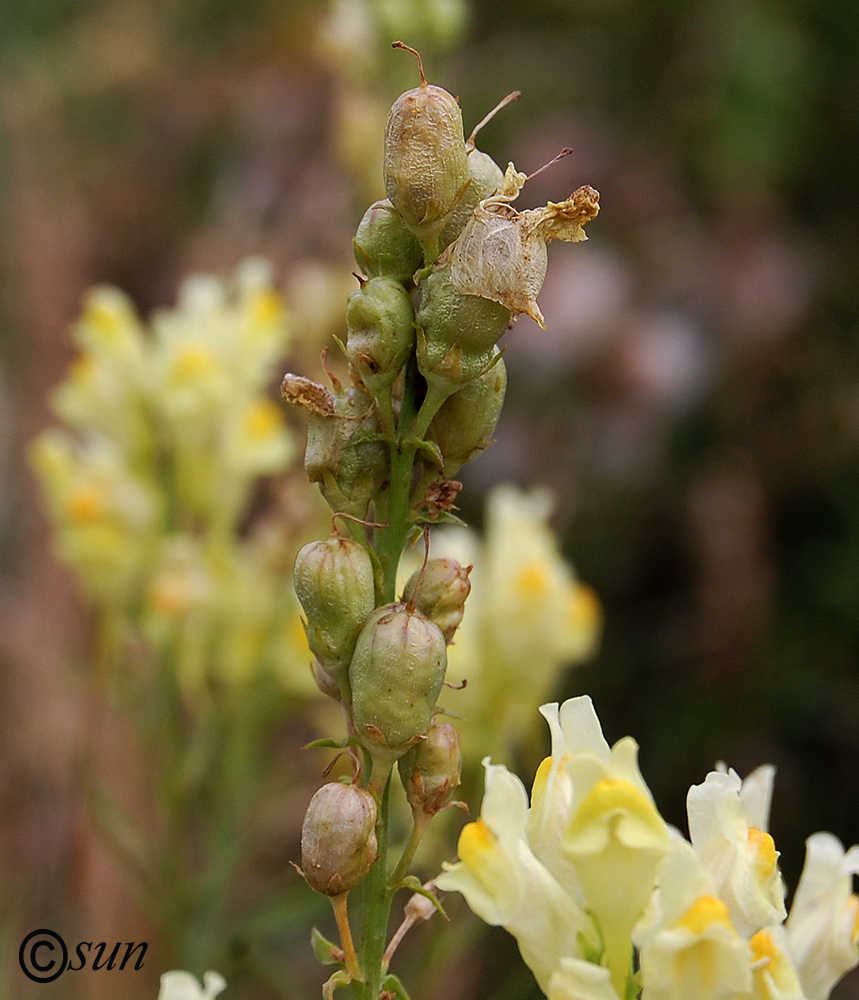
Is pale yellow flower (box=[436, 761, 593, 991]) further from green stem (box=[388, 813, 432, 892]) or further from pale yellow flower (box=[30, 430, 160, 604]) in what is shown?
pale yellow flower (box=[30, 430, 160, 604])

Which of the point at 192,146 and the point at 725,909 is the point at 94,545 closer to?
the point at 725,909

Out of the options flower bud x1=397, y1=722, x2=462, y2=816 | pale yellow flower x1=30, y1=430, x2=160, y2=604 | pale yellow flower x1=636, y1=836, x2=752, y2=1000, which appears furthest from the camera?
pale yellow flower x1=30, y1=430, x2=160, y2=604

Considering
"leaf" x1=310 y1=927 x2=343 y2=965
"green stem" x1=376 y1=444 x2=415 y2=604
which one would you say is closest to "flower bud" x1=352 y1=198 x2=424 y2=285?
"green stem" x1=376 y1=444 x2=415 y2=604

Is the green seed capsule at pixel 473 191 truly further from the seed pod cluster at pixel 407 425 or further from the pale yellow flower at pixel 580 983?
the pale yellow flower at pixel 580 983

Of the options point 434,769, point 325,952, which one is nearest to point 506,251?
point 434,769

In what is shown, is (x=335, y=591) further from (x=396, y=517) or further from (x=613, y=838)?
(x=613, y=838)

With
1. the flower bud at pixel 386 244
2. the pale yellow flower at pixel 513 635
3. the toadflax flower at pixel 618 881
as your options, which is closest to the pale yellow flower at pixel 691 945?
the toadflax flower at pixel 618 881
